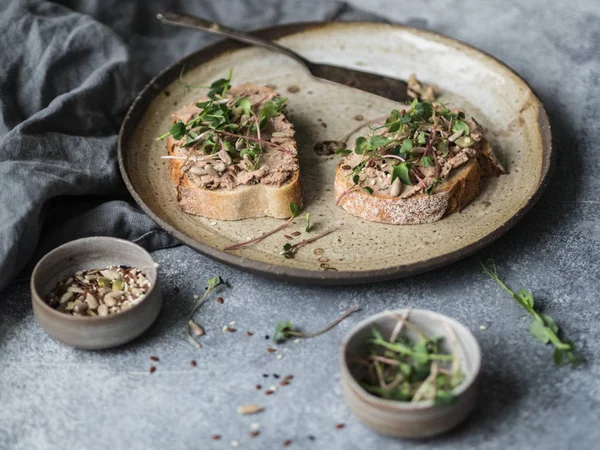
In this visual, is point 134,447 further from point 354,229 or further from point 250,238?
point 354,229

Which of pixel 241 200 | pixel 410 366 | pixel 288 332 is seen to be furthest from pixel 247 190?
pixel 410 366

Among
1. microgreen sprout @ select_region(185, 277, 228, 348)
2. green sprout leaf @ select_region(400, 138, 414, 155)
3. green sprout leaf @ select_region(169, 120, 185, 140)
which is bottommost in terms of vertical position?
microgreen sprout @ select_region(185, 277, 228, 348)

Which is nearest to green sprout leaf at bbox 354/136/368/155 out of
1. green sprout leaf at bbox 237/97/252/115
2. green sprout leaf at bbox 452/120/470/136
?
green sprout leaf at bbox 452/120/470/136

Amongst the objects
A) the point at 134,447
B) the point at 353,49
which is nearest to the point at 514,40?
the point at 353,49

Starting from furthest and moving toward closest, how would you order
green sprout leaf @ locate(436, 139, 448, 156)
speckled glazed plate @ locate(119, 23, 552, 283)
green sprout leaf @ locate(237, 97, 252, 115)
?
1. green sprout leaf @ locate(237, 97, 252, 115)
2. green sprout leaf @ locate(436, 139, 448, 156)
3. speckled glazed plate @ locate(119, 23, 552, 283)

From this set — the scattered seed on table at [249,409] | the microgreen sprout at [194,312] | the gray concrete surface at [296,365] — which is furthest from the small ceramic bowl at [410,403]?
the microgreen sprout at [194,312]

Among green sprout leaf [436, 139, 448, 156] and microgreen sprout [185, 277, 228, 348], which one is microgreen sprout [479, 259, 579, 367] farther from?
microgreen sprout [185, 277, 228, 348]

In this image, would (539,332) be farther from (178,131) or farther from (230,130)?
(178,131)

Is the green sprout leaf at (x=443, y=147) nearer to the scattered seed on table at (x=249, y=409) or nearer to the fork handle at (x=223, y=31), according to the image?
the fork handle at (x=223, y=31)
